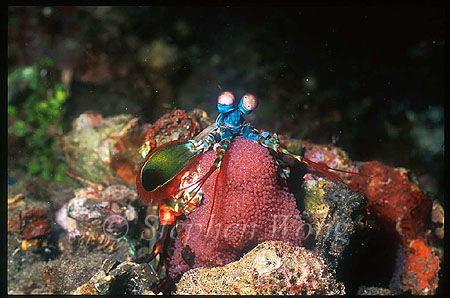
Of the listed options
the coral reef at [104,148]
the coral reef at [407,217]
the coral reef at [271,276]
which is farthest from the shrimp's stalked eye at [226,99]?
the coral reef at [407,217]

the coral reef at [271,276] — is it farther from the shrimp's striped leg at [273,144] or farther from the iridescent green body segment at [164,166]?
the iridescent green body segment at [164,166]

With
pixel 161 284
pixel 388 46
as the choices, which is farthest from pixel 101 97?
pixel 388 46

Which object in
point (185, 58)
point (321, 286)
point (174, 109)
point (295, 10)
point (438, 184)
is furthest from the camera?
point (438, 184)

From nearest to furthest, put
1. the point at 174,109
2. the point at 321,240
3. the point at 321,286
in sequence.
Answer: the point at 321,286 → the point at 321,240 → the point at 174,109

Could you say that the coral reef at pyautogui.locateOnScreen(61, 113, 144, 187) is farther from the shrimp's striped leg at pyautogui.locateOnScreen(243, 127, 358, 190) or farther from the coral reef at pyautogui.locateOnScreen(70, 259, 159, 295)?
the shrimp's striped leg at pyautogui.locateOnScreen(243, 127, 358, 190)

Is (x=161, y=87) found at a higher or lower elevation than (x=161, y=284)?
higher

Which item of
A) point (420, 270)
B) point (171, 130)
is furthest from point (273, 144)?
point (420, 270)

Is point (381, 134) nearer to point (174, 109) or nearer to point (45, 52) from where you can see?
point (174, 109)
